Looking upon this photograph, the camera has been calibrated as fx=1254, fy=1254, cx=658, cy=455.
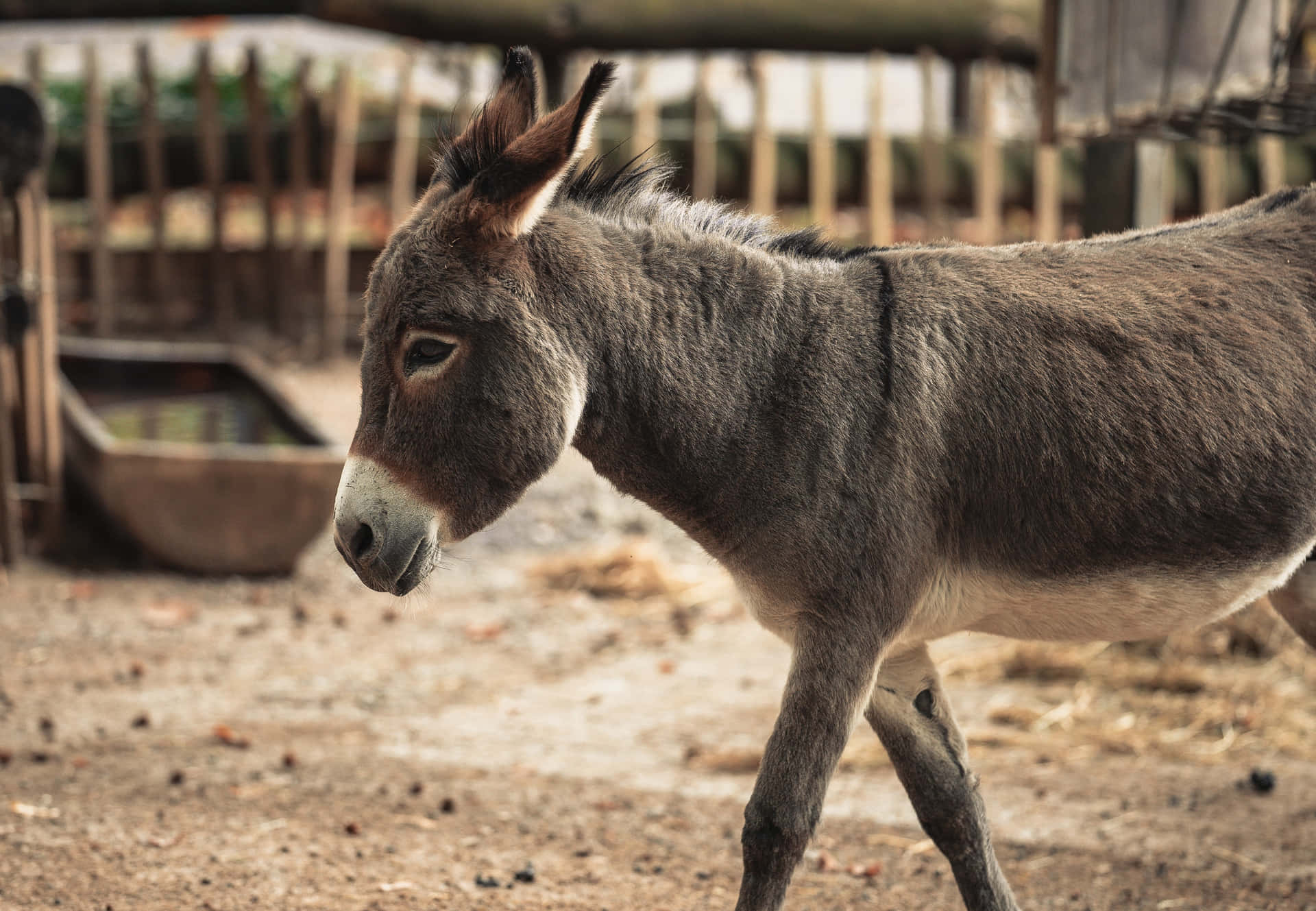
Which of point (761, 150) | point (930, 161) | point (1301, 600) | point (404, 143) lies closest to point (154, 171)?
point (404, 143)

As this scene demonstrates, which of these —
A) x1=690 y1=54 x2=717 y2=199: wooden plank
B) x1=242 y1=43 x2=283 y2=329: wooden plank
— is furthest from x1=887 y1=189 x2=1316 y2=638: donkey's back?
x1=242 y1=43 x2=283 y2=329: wooden plank

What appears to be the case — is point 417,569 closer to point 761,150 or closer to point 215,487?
point 215,487

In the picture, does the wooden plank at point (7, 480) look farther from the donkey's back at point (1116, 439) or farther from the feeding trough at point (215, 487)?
the donkey's back at point (1116, 439)

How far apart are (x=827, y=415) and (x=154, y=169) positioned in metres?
9.31

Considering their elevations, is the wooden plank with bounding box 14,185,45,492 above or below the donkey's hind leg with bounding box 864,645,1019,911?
below

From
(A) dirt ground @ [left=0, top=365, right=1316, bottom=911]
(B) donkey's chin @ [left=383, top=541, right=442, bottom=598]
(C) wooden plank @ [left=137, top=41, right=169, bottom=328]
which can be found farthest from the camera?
(C) wooden plank @ [left=137, top=41, right=169, bottom=328]

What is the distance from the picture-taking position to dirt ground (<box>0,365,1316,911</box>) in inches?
150

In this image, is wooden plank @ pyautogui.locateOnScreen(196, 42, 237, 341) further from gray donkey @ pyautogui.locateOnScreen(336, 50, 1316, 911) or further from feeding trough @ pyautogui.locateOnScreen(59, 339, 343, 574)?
gray donkey @ pyautogui.locateOnScreen(336, 50, 1316, 911)

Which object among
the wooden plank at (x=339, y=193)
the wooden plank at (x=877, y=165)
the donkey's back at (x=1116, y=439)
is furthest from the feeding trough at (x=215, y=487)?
the wooden plank at (x=877, y=165)

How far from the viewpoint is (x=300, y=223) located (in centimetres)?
1069

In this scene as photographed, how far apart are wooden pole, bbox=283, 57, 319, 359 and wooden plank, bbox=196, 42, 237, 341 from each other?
0.54m

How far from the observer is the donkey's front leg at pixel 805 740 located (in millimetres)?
2818

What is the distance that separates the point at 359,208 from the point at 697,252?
1374 centimetres

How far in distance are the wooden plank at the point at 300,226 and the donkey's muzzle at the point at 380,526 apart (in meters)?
8.49
